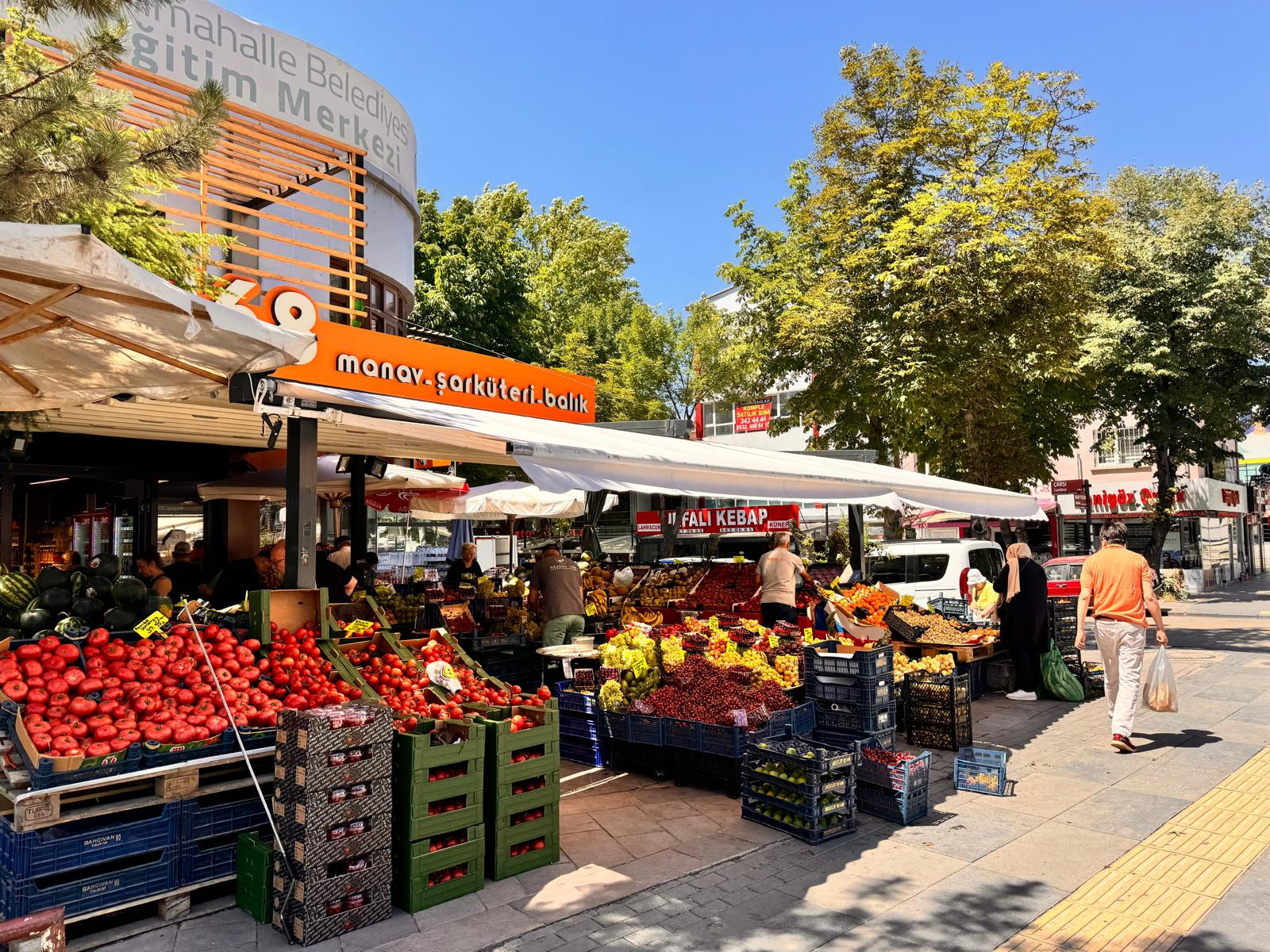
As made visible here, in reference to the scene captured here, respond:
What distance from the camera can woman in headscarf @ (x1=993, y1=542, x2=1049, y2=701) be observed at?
32.4 ft

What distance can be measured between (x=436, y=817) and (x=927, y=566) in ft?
40.6

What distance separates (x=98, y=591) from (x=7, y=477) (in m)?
6.42

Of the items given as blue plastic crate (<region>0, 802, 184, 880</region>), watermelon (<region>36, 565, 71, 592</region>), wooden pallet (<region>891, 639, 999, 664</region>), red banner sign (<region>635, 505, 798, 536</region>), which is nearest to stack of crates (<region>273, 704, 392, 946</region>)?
blue plastic crate (<region>0, 802, 184, 880</region>)

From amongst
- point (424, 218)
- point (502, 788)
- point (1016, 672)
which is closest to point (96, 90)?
point (502, 788)

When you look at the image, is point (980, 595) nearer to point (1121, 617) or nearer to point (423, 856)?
point (1121, 617)

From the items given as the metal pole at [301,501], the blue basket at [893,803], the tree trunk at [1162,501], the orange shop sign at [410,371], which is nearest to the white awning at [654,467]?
the metal pole at [301,501]

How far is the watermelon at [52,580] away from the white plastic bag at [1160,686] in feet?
28.4

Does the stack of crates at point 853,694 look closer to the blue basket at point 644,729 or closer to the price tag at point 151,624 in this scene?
the blue basket at point 644,729

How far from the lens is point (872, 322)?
16.1m

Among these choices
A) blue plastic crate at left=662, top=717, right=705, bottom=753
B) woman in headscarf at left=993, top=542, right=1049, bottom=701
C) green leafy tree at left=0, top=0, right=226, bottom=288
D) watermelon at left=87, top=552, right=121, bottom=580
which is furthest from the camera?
woman in headscarf at left=993, top=542, right=1049, bottom=701

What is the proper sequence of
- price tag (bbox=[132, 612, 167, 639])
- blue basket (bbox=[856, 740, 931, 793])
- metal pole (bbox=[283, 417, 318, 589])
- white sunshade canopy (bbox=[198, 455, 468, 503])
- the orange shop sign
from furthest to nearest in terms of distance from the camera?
white sunshade canopy (bbox=[198, 455, 468, 503]) → the orange shop sign → metal pole (bbox=[283, 417, 318, 589]) → blue basket (bbox=[856, 740, 931, 793]) → price tag (bbox=[132, 612, 167, 639])

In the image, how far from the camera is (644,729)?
22.9ft

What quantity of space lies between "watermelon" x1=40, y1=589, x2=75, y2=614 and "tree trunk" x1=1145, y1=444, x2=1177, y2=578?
23.9 m

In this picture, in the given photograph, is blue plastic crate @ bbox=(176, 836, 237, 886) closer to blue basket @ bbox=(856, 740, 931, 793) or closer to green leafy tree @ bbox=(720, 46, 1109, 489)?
blue basket @ bbox=(856, 740, 931, 793)
